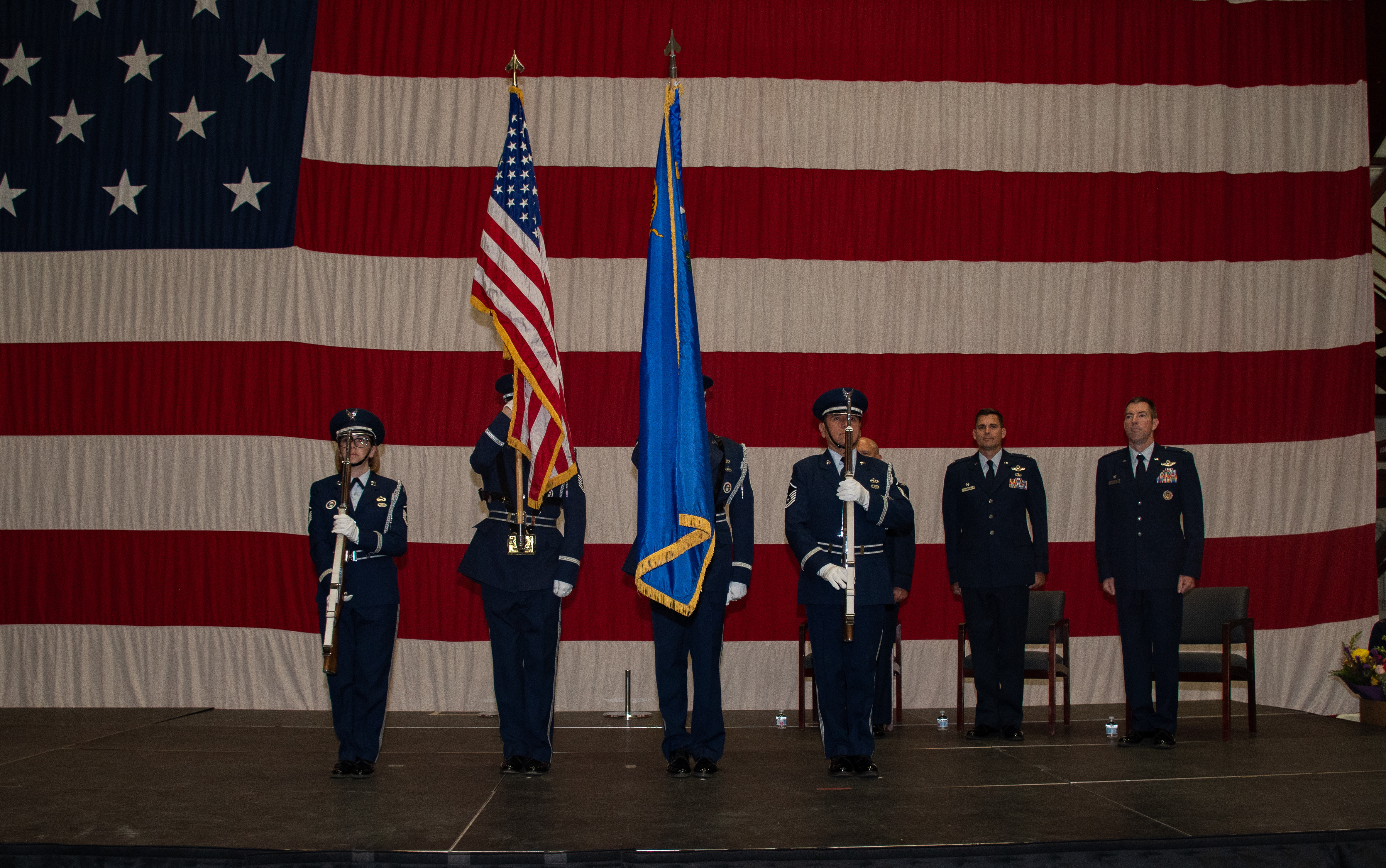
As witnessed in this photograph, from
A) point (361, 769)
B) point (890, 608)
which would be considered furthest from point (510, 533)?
point (890, 608)

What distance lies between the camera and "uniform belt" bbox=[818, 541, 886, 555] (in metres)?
4.14

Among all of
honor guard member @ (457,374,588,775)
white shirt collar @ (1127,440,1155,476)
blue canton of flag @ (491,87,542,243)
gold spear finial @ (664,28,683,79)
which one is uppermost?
gold spear finial @ (664,28,683,79)

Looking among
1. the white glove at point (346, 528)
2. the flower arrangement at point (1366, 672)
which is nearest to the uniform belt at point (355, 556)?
the white glove at point (346, 528)

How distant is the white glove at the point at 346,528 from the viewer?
408 cm

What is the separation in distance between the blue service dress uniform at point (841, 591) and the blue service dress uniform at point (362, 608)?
1584mm

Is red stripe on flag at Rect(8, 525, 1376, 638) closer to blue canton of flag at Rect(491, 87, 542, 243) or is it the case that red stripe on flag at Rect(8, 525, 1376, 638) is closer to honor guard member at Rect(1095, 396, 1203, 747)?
honor guard member at Rect(1095, 396, 1203, 747)

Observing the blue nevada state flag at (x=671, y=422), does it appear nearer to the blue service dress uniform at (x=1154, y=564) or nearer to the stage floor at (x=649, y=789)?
the stage floor at (x=649, y=789)

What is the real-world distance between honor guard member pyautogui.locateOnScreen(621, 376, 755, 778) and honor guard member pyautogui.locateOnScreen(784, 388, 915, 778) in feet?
0.77

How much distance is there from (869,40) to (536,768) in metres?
4.44

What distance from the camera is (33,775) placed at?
409cm

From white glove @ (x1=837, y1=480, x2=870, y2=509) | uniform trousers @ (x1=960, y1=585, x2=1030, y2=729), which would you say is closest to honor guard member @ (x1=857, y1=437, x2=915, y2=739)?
uniform trousers @ (x1=960, y1=585, x2=1030, y2=729)

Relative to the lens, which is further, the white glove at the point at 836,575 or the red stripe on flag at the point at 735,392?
the red stripe on flag at the point at 735,392


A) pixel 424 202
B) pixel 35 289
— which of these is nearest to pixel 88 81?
pixel 35 289

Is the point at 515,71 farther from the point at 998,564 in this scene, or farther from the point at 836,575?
the point at 998,564
